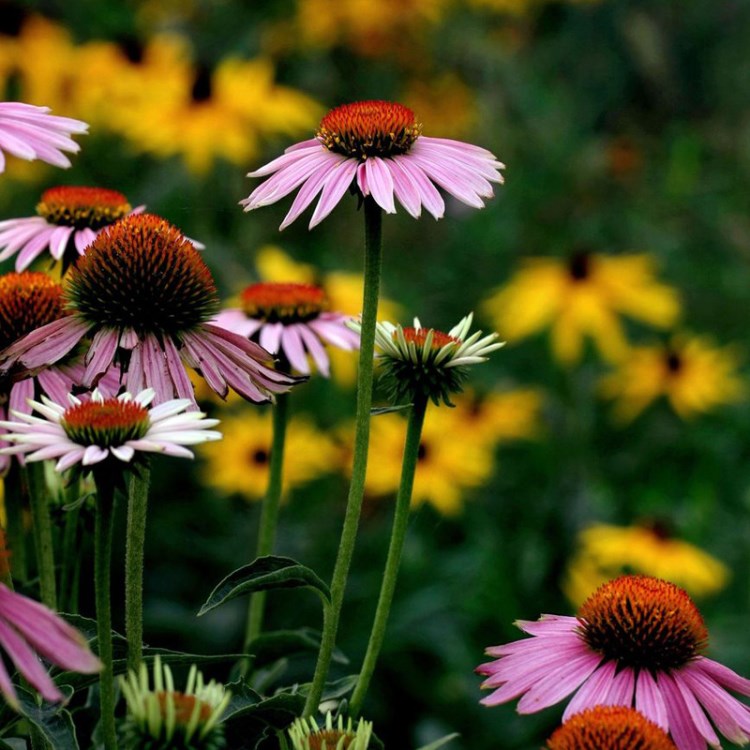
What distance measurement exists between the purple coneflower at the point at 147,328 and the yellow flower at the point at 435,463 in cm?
126

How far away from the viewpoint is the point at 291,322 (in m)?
1.11

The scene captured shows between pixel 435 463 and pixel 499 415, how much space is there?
14.2 inches

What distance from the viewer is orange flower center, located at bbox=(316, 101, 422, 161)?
0.79 metres

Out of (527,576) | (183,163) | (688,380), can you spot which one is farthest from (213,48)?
(527,576)

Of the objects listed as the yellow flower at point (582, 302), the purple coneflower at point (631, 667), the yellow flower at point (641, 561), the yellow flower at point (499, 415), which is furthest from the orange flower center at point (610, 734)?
the yellow flower at point (582, 302)

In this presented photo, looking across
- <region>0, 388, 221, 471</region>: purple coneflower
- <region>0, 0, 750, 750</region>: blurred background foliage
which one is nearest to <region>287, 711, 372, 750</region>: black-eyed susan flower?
<region>0, 388, 221, 471</region>: purple coneflower

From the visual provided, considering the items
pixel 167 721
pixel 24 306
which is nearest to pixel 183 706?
pixel 167 721

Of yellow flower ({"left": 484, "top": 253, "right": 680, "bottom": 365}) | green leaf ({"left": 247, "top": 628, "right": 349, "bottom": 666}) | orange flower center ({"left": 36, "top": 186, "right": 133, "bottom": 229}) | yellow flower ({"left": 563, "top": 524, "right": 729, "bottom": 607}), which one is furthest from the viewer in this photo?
yellow flower ({"left": 484, "top": 253, "right": 680, "bottom": 365})

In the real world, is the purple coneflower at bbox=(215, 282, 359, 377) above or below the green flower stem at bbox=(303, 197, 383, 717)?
above

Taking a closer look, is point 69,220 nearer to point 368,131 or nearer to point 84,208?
point 84,208

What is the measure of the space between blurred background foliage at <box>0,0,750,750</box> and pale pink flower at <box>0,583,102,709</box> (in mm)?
870

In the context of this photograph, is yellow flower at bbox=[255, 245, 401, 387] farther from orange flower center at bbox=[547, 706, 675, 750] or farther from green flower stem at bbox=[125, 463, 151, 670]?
orange flower center at bbox=[547, 706, 675, 750]

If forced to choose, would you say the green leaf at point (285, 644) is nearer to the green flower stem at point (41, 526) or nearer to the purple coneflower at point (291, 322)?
the green flower stem at point (41, 526)

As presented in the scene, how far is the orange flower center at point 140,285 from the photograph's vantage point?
0.74 metres
